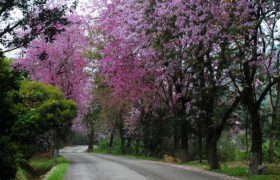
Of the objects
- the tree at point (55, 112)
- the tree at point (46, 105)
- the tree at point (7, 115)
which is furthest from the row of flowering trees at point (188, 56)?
the tree at point (55, 112)

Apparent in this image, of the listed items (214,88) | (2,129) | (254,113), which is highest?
(214,88)

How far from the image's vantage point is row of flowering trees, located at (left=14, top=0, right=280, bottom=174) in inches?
677

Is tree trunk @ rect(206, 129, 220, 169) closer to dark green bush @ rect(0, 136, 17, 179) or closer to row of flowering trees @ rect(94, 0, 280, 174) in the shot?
row of flowering trees @ rect(94, 0, 280, 174)

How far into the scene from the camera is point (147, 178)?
699 inches

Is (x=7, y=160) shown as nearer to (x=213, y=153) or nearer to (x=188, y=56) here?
(x=188, y=56)

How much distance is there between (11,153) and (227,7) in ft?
32.9

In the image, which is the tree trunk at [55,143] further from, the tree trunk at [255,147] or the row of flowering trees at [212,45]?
the tree trunk at [255,147]

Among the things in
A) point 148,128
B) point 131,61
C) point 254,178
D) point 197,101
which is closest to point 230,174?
point 254,178

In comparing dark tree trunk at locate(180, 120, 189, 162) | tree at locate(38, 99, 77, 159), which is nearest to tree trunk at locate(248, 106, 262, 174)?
tree at locate(38, 99, 77, 159)

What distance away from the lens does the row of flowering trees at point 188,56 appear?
677 inches

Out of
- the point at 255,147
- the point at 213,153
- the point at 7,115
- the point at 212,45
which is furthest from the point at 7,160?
the point at 213,153

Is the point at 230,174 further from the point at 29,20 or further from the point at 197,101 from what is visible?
the point at 29,20

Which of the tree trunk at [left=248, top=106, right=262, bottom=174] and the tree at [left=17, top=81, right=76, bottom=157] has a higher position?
the tree at [left=17, top=81, right=76, bottom=157]

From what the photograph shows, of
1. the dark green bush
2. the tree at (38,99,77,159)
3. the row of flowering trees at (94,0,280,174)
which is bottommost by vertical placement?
the dark green bush
